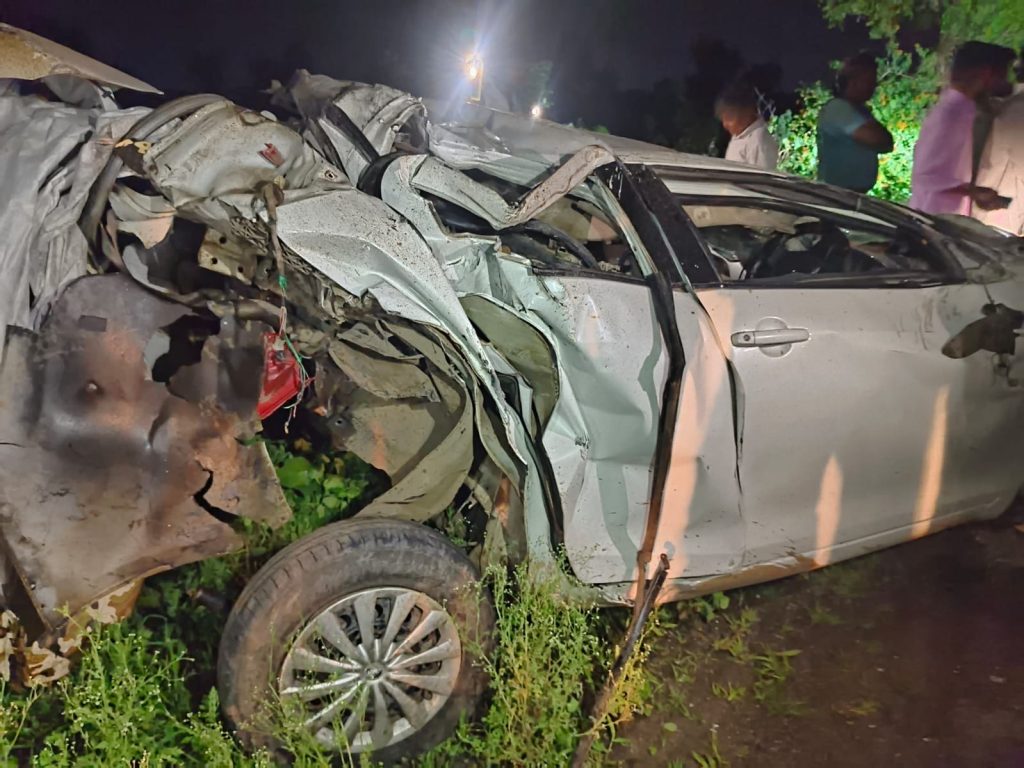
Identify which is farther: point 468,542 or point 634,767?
point 468,542

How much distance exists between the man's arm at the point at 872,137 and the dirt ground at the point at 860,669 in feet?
8.45

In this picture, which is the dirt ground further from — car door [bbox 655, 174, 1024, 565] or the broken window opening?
the broken window opening

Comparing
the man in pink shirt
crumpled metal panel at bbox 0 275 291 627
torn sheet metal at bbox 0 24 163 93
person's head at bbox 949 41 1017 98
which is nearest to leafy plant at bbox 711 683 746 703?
crumpled metal panel at bbox 0 275 291 627

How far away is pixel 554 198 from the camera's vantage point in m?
2.35

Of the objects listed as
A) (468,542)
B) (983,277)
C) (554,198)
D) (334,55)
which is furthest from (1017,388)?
(334,55)

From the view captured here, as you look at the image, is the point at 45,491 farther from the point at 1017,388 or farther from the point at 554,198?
the point at 1017,388

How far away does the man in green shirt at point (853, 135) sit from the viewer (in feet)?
16.0

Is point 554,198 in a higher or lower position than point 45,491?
higher

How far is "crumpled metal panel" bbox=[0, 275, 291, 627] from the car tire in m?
0.21

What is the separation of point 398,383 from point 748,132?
3971 mm

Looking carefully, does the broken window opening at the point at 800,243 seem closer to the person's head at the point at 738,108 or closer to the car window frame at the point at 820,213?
the car window frame at the point at 820,213

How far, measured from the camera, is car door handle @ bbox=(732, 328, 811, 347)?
2369mm

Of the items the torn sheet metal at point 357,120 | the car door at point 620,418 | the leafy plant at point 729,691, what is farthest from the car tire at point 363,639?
the torn sheet metal at point 357,120

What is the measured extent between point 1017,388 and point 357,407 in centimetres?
237
